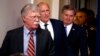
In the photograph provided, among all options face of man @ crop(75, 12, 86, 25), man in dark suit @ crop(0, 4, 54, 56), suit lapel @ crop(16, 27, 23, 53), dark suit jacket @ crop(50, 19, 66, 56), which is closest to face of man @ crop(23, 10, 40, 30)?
man in dark suit @ crop(0, 4, 54, 56)

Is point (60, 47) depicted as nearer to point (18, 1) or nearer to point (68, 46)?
point (68, 46)

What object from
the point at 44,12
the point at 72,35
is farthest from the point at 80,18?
the point at 44,12

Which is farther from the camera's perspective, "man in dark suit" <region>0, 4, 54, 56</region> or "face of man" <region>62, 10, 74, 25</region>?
"face of man" <region>62, 10, 74, 25</region>

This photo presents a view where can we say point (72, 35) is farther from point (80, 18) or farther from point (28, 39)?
point (28, 39)

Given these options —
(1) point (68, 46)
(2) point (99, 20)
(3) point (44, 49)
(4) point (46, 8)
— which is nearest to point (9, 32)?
(3) point (44, 49)

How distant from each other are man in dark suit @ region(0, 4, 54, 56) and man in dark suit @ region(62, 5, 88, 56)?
2.94 ft

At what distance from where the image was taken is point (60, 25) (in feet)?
12.6

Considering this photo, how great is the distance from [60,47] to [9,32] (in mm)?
976

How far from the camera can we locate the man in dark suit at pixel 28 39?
2.97 meters

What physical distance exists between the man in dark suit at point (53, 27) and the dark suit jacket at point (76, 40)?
0.48 feet

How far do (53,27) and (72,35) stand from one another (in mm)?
367

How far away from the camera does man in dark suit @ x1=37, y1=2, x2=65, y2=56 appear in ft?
12.0

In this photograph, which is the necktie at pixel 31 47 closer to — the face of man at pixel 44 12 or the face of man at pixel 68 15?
the face of man at pixel 44 12

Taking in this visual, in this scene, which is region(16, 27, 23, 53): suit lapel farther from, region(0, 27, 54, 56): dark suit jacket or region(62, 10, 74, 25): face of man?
region(62, 10, 74, 25): face of man
